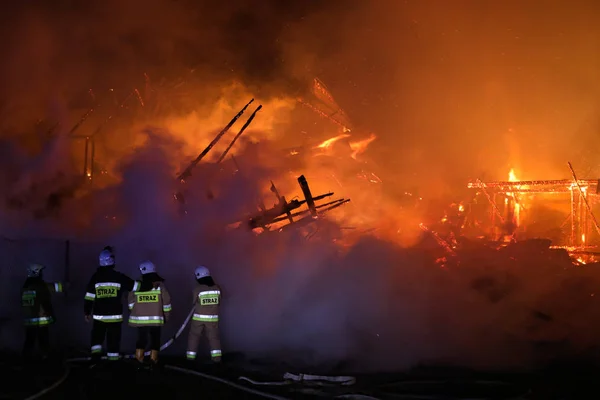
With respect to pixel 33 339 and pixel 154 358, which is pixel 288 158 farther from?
pixel 33 339

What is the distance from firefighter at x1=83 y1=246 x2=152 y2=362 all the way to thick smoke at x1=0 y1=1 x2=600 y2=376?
5.26 ft

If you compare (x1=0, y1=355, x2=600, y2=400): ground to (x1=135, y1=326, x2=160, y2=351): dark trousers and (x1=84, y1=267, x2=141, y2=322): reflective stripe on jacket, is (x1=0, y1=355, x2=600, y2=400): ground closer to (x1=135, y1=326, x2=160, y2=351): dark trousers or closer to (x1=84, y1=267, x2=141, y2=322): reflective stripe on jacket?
(x1=135, y1=326, x2=160, y2=351): dark trousers

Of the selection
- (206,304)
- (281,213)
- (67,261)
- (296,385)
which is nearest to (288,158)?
(281,213)

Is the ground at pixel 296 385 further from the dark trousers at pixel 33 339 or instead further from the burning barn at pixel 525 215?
the burning barn at pixel 525 215

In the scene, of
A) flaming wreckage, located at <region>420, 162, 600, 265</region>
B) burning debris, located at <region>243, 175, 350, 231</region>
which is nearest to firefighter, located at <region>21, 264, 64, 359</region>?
burning debris, located at <region>243, 175, 350, 231</region>

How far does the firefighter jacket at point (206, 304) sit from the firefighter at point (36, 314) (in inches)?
91.8

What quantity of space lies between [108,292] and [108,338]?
66 centimetres

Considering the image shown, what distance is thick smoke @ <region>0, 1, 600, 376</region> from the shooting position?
9.56 m

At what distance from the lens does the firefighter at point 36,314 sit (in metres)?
8.79

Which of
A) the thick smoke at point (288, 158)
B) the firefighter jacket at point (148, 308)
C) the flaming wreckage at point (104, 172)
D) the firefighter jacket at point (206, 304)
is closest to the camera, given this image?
the firefighter jacket at point (148, 308)

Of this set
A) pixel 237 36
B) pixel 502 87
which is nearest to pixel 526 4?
pixel 502 87

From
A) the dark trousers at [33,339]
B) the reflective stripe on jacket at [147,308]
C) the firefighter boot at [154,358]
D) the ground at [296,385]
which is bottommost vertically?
the ground at [296,385]

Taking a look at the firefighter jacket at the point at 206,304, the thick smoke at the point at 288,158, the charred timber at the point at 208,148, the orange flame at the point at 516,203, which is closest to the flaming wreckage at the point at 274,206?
the charred timber at the point at 208,148

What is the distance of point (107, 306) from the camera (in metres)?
8.32
